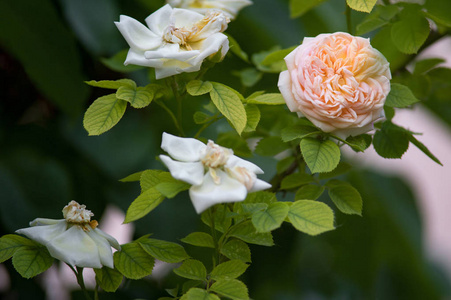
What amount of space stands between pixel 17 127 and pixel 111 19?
0.59 ft

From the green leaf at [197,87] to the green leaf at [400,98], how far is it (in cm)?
13

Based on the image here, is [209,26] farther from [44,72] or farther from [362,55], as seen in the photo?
[44,72]

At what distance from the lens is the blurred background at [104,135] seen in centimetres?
60

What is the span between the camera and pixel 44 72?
24.3 inches

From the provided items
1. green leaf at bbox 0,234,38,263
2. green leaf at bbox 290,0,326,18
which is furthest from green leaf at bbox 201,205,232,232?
green leaf at bbox 290,0,326,18

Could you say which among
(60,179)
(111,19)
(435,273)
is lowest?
(435,273)

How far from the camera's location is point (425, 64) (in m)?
0.49

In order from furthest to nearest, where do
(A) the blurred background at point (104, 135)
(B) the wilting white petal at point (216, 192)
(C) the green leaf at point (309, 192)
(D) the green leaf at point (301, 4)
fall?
(A) the blurred background at point (104, 135)
(D) the green leaf at point (301, 4)
(C) the green leaf at point (309, 192)
(B) the wilting white petal at point (216, 192)

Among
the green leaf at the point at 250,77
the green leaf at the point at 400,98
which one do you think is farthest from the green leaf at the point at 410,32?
the green leaf at the point at 250,77

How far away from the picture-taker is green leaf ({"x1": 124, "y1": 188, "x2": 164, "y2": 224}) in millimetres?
298

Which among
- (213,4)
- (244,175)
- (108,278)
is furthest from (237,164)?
(213,4)

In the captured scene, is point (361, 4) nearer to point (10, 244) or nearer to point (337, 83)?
point (337, 83)

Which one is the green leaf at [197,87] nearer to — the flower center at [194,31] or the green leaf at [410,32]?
the flower center at [194,31]

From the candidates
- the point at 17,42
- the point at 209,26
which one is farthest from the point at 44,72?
the point at 209,26
